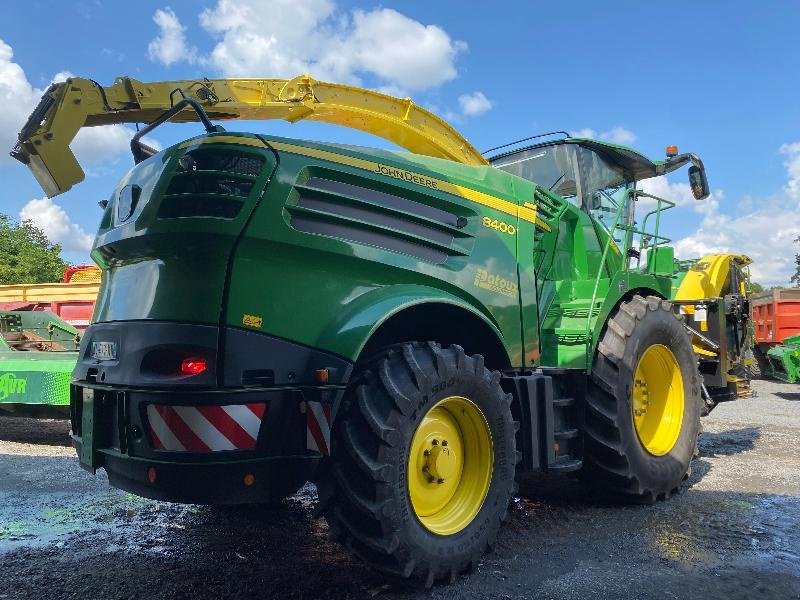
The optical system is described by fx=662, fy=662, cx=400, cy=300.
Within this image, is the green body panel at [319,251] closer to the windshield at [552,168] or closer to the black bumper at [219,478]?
the black bumper at [219,478]

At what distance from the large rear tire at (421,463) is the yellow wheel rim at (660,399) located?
6.79ft

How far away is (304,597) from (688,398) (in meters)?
3.58

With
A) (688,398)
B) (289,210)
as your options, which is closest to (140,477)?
(289,210)

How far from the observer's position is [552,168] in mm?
5465

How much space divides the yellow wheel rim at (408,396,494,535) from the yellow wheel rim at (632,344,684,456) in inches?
82.5

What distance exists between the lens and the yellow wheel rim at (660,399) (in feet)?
16.8

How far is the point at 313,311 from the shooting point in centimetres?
300

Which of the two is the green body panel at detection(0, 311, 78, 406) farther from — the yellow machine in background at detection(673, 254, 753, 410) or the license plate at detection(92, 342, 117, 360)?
the yellow machine in background at detection(673, 254, 753, 410)

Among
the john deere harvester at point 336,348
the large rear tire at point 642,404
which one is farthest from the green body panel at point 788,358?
the john deere harvester at point 336,348

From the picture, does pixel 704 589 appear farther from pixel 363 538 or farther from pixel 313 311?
pixel 313 311

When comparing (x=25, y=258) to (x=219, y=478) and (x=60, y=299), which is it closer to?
(x=60, y=299)

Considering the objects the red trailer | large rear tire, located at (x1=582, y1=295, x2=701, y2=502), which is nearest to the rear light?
large rear tire, located at (x1=582, y1=295, x2=701, y2=502)

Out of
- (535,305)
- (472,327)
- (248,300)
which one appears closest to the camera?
(248,300)

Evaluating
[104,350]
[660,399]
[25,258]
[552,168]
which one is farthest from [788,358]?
[25,258]
